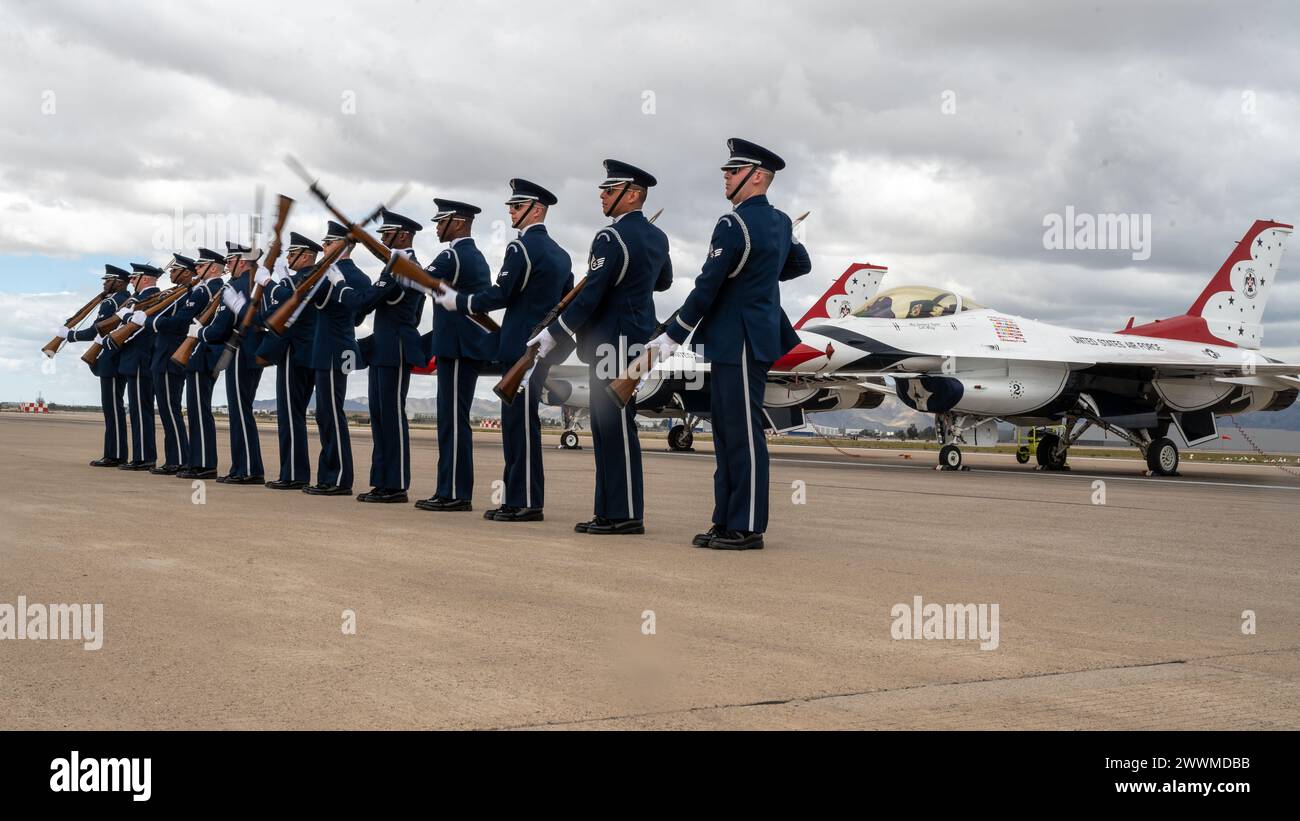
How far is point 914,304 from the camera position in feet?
67.8

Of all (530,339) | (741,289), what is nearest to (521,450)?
(530,339)

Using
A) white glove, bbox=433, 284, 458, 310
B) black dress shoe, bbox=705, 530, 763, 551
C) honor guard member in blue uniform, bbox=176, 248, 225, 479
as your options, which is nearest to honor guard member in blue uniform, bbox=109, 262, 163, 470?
honor guard member in blue uniform, bbox=176, 248, 225, 479

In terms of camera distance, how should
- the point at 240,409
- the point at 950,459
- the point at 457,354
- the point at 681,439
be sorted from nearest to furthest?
the point at 457,354
the point at 240,409
the point at 950,459
the point at 681,439

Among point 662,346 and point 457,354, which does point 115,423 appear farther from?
point 662,346

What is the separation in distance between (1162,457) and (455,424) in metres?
15.9

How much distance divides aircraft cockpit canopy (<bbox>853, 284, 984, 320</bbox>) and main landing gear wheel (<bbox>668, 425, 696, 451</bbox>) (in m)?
7.36

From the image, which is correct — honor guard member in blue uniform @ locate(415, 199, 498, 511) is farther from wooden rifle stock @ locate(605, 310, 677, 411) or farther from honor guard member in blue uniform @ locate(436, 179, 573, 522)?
wooden rifle stock @ locate(605, 310, 677, 411)

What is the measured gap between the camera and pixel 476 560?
5.84 m

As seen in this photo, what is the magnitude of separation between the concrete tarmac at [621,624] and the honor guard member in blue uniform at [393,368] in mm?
882

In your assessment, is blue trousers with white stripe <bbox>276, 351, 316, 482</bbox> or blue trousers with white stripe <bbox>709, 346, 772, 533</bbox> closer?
blue trousers with white stripe <bbox>709, 346, 772, 533</bbox>

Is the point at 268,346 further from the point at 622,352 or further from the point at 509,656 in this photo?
the point at 509,656

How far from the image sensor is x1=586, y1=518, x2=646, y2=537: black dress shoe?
7.25m

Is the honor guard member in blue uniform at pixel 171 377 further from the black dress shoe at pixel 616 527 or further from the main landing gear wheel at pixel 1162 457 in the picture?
the main landing gear wheel at pixel 1162 457

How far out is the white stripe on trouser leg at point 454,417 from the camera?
8719mm
